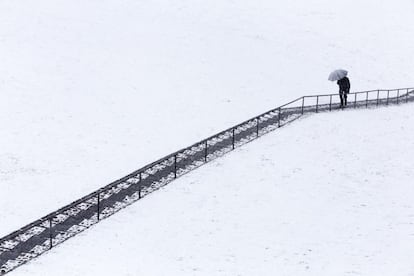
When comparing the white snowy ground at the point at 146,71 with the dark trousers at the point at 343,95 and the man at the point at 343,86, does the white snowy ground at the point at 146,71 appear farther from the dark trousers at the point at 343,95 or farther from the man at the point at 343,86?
the man at the point at 343,86

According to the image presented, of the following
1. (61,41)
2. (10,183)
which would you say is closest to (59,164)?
(10,183)

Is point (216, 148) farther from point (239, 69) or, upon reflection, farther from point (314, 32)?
point (314, 32)

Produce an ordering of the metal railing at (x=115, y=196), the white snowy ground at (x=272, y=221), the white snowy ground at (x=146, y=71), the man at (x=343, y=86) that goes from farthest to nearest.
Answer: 1. the man at (x=343, y=86)
2. the white snowy ground at (x=146, y=71)
3. the metal railing at (x=115, y=196)
4. the white snowy ground at (x=272, y=221)

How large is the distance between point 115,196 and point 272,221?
18.3 ft

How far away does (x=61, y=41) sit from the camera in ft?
135

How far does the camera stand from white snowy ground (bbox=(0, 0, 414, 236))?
999 inches

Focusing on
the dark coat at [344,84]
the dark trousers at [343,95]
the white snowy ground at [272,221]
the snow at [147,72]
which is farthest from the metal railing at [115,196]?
the snow at [147,72]

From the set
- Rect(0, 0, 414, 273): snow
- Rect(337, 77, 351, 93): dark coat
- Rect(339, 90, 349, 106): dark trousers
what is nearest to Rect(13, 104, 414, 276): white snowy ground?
Rect(0, 0, 414, 273): snow

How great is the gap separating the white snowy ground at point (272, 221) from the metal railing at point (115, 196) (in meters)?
0.46

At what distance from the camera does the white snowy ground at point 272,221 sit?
15.7m

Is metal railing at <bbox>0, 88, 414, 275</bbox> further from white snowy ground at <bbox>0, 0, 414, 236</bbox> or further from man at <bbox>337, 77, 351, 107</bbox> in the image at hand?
white snowy ground at <bbox>0, 0, 414, 236</bbox>

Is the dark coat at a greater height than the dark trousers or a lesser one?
greater

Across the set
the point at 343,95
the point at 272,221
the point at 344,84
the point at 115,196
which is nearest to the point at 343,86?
the point at 344,84

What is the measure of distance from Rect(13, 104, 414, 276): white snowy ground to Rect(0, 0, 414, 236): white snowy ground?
4.05m
